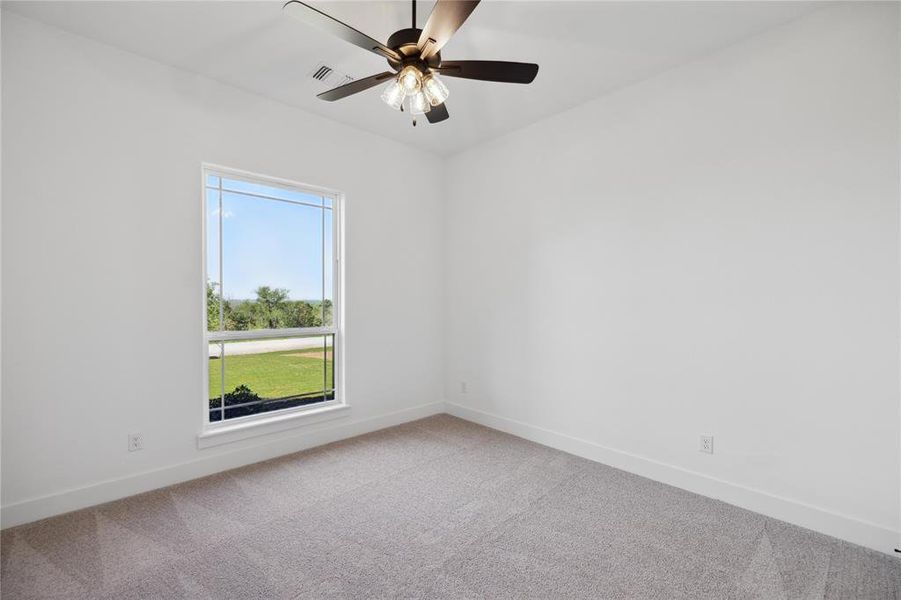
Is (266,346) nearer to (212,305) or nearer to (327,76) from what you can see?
(212,305)

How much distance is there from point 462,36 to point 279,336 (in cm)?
260

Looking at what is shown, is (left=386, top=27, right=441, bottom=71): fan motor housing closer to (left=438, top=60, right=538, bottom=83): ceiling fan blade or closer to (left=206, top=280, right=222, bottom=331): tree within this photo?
(left=438, top=60, right=538, bottom=83): ceiling fan blade

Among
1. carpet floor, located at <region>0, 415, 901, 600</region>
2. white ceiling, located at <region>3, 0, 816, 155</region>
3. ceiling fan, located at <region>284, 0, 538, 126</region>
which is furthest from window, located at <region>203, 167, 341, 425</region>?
ceiling fan, located at <region>284, 0, 538, 126</region>

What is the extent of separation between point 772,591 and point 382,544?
1840mm

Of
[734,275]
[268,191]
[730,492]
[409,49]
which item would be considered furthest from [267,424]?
[734,275]

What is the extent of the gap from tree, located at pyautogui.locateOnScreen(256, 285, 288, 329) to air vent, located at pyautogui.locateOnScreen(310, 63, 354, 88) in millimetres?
1645

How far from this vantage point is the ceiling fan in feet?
5.39

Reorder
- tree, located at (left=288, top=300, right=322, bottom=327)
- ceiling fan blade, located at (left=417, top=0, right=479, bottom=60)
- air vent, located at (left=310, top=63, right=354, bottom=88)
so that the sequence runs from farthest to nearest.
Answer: tree, located at (left=288, top=300, right=322, bottom=327) → air vent, located at (left=310, top=63, right=354, bottom=88) → ceiling fan blade, located at (left=417, top=0, right=479, bottom=60)

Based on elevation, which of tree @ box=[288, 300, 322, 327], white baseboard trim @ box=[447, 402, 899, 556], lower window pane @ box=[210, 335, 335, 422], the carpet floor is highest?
tree @ box=[288, 300, 322, 327]

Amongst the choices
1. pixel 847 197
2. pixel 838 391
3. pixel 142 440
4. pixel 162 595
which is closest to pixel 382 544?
pixel 162 595

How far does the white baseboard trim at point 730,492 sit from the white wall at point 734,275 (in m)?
0.01

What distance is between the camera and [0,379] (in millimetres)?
2227

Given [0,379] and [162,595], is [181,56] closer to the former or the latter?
[0,379]

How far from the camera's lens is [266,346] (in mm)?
3438
